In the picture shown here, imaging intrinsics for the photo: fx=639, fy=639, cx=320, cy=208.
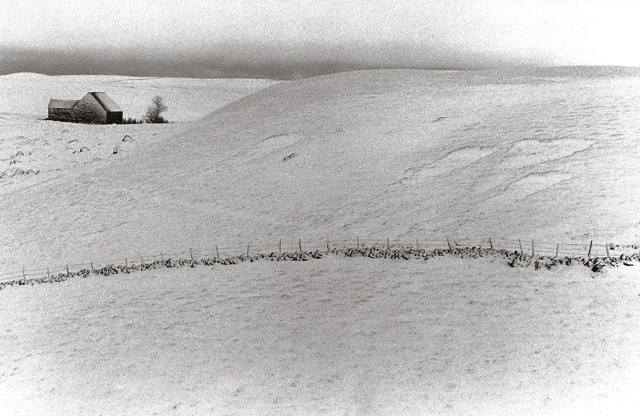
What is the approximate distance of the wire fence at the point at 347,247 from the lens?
1694 cm

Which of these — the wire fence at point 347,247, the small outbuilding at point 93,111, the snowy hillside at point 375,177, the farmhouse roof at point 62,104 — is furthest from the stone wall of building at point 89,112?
the wire fence at point 347,247

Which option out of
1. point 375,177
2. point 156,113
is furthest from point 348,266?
point 156,113

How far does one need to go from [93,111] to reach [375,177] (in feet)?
140

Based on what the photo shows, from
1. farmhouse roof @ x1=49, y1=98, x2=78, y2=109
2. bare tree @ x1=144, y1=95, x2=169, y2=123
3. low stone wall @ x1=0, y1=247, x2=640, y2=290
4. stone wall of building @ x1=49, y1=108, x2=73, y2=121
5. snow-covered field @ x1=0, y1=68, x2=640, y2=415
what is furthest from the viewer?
bare tree @ x1=144, y1=95, x2=169, y2=123

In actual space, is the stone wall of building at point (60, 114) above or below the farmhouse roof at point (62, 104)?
below

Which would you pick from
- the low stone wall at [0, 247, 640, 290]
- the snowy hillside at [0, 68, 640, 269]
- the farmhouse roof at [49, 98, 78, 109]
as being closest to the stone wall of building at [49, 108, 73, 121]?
the farmhouse roof at [49, 98, 78, 109]

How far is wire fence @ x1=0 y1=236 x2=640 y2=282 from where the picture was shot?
16.9m

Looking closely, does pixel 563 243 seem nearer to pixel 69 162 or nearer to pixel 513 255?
pixel 513 255

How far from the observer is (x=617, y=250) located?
658 inches

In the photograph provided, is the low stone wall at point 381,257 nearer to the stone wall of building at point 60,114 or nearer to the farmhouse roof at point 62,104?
the stone wall of building at point 60,114

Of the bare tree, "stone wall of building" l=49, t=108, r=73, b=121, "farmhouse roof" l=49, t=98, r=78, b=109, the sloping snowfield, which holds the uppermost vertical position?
"farmhouse roof" l=49, t=98, r=78, b=109

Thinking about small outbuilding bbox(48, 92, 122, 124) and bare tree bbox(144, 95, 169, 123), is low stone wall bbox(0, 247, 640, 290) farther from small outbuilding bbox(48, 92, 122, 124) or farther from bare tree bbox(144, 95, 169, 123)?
bare tree bbox(144, 95, 169, 123)

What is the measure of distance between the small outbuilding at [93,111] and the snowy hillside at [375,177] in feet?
81.8

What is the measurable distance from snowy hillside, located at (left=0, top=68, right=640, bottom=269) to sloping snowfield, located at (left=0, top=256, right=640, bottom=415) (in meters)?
3.86
